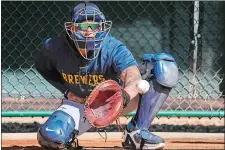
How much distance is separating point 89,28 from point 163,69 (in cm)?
47

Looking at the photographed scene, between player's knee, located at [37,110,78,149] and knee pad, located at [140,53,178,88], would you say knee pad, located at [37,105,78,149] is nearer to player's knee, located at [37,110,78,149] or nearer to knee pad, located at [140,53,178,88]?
player's knee, located at [37,110,78,149]

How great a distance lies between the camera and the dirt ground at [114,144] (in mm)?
4301

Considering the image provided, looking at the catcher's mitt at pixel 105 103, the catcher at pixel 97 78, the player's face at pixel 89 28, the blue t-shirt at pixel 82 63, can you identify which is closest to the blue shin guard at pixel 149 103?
the catcher at pixel 97 78

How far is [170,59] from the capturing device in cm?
369

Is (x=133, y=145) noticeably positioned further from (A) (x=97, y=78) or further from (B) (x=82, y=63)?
(B) (x=82, y=63)

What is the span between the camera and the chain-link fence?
6117 millimetres

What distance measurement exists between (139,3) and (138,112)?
2.69m

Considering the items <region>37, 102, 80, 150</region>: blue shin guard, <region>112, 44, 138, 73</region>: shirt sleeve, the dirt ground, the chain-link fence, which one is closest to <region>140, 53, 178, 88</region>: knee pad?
<region>112, 44, 138, 73</region>: shirt sleeve

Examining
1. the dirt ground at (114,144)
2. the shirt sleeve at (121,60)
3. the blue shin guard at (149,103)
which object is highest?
the shirt sleeve at (121,60)

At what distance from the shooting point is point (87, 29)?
11.6 ft

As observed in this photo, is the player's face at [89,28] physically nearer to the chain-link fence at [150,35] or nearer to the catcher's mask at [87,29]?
the catcher's mask at [87,29]

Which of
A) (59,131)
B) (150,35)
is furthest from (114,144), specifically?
(150,35)

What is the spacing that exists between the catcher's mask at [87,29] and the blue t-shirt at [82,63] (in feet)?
0.37

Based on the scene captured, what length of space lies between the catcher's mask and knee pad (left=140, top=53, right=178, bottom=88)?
321 millimetres
